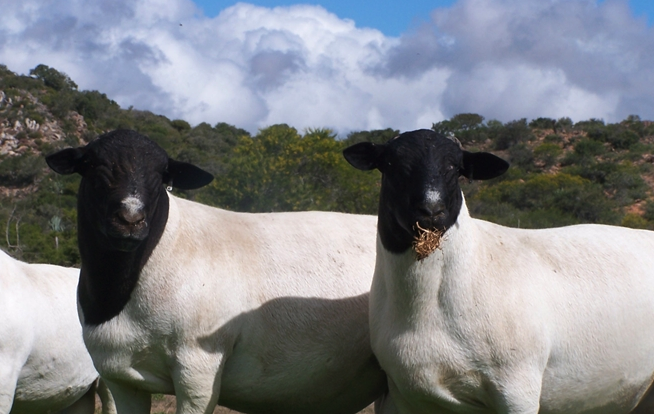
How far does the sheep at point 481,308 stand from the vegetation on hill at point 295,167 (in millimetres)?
15783

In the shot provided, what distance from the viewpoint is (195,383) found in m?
5.04

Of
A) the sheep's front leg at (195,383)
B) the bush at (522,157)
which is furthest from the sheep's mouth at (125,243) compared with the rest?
the bush at (522,157)

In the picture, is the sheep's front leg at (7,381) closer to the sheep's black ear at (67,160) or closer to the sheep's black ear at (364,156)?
the sheep's black ear at (67,160)

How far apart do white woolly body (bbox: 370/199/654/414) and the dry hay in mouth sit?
27 centimetres

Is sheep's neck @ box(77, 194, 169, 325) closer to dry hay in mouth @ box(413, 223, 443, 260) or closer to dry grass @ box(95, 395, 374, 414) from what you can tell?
dry hay in mouth @ box(413, 223, 443, 260)

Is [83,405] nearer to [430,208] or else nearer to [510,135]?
[430,208]

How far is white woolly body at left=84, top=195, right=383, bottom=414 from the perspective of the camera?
510 centimetres

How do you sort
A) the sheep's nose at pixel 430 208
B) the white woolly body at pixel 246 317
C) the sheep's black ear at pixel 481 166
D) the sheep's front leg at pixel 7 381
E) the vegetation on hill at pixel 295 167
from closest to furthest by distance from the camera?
the sheep's nose at pixel 430 208, the sheep's black ear at pixel 481 166, the white woolly body at pixel 246 317, the sheep's front leg at pixel 7 381, the vegetation on hill at pixel 295 167

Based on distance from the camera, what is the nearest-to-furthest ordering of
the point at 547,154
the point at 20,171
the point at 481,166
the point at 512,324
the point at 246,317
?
the point at 512,324
the point at 481,166
the point at 246,317
the point at 20,171
the point at 547,154

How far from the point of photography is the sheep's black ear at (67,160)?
517cm

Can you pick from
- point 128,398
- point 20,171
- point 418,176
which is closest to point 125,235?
point 128,398

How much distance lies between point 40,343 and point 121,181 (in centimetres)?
330

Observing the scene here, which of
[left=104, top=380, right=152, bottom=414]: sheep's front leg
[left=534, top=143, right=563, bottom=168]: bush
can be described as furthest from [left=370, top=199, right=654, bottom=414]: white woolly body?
[left=534, top=143, right=563, bottom=168]: bush

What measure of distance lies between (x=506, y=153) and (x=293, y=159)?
81.8 feet
